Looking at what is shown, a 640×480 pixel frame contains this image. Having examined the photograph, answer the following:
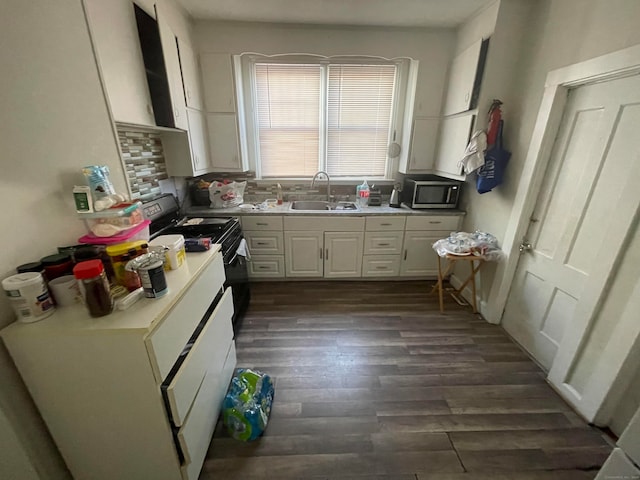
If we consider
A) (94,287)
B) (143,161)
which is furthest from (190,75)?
(94,287)

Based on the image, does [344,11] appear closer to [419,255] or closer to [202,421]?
[419,255]

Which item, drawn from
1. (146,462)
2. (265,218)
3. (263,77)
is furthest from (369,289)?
(263,77)

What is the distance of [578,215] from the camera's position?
1.56 meters

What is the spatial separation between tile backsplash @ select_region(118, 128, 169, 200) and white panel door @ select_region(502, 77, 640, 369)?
3.03 m

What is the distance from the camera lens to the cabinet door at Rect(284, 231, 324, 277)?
272 centimetres

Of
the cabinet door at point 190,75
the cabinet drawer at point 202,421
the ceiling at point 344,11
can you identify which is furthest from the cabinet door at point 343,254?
the ceiling at point 344,11

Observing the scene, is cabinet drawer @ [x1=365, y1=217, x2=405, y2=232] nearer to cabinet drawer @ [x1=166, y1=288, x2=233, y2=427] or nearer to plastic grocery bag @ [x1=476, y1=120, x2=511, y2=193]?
plastic grocery bag @ [x1=476, y1=120, x2=511, y2=193]

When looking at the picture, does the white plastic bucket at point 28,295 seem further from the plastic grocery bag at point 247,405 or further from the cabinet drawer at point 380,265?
the cabinet drawer at point 380,265

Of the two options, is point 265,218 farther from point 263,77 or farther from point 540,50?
point 540,50

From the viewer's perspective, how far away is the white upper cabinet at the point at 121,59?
129 cm

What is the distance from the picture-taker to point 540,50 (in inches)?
71.4

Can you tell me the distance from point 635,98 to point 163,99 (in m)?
2.94

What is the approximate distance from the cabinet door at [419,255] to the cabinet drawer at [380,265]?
0.27 feet

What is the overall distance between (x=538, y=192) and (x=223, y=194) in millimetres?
2830
